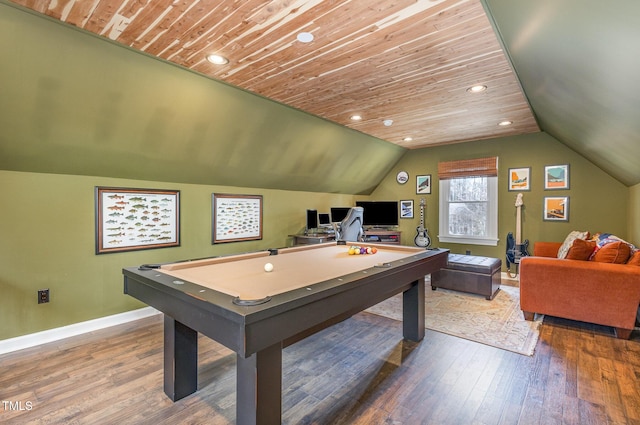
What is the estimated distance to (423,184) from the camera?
6.17 meters

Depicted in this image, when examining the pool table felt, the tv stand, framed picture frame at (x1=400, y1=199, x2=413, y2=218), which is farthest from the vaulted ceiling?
framed picture frame at (x1=400, y1=199, x2=413, y2=218)

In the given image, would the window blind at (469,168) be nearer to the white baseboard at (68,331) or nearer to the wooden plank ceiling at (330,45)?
the wooden plank ceiling at (330,45)

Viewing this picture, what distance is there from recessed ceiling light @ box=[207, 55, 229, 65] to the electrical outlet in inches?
104

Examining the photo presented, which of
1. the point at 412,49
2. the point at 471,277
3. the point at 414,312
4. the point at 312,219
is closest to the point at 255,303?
the point at 414,312

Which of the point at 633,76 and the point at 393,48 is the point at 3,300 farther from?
the point at 633,76

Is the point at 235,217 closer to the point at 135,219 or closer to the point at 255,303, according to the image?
the point at 135,219

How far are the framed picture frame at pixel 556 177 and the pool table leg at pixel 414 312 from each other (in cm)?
355

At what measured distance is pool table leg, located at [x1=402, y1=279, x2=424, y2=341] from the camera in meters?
2.87

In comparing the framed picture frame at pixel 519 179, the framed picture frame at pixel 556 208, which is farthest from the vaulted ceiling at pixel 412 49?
the framed picture frame at pixel 519 179

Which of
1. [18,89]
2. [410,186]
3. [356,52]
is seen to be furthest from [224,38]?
[410,186]

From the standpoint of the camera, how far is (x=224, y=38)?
2.16 meters

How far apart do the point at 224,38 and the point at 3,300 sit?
295 centimetres

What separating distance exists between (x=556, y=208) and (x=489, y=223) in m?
0.99

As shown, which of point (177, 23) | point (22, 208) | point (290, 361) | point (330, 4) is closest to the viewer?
point (330, 4)
